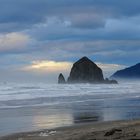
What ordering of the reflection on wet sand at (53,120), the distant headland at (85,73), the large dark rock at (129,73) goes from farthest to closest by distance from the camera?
the large dark rock at (129,73), the distant headland at (85,73), the reflection on wet sand at (53,120)

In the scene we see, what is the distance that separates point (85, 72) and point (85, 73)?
1.07 ft

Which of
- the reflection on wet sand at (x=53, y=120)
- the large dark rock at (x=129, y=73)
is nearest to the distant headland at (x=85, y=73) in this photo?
the large dark rock at (x=129, y=73)

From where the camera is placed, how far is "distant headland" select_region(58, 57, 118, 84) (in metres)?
98.1

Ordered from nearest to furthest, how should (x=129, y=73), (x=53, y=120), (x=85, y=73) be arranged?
1. (x=53, y=120)
2. (x=85, y=73)
3. (x=129, y=73)

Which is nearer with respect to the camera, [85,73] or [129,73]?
[85,73]

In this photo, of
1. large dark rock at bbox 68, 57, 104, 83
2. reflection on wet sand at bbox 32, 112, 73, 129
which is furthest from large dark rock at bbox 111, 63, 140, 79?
reflection on wet sand at bbox 32, 112, 73, 129

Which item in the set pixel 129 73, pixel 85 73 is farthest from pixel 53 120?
pixel 129 73

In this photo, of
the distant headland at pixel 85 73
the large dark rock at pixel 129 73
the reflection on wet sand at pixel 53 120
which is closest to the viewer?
the reflection on wet sand at pixel 53 120

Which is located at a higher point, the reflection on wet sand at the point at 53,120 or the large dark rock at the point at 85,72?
the large dark rock at the point at 85,72

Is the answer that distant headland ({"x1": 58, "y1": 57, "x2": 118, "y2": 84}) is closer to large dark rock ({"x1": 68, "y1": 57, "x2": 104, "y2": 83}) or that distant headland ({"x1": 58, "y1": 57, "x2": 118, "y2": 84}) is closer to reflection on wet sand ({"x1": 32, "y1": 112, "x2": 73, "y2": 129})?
large dark rock ({"x1": 68, "y1": 57, "x2": 104, "y2": 83})

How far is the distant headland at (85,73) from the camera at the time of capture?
9806 cm

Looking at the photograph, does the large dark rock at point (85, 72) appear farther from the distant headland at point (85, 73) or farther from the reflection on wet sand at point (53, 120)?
the reflection on wet sand at point (53, 120)

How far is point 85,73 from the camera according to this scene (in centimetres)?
10144

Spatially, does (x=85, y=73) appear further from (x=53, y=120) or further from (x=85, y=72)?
(x=53, y=120)
